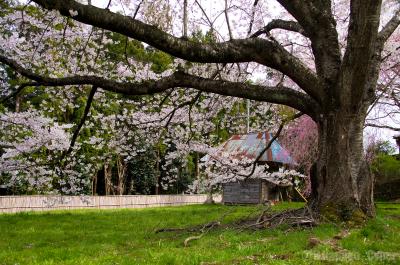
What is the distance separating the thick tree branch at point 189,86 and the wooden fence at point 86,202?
843 centimetres

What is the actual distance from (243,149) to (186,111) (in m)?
12.7

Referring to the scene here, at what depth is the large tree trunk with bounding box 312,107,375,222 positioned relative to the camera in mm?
9273

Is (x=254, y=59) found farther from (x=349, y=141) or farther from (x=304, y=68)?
(x=349, y=141)

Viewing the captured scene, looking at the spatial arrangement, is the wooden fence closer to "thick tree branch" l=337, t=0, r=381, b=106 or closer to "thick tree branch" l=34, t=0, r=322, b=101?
"thick tree branch" l=34, t=0, r=322, b=101

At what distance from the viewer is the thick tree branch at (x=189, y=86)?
852 cm

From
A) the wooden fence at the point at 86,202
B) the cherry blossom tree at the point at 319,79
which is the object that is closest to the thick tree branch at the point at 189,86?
the cherry blossom tree at the point at 319,79

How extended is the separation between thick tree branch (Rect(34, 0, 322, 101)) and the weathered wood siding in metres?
20.0

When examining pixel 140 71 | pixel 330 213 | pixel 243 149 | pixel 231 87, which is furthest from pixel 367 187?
pixel 243 149

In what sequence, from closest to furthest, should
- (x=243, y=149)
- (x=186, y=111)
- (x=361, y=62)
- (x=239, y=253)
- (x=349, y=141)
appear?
(x=239, y=253) < (x=361, y=62) < (x=349, y=141) < (x=186, y=111) < (x=243, y=149)

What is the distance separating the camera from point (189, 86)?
30.9ft

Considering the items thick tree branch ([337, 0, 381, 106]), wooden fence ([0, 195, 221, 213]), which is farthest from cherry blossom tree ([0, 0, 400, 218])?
wooden fence ([0, 195, 221, 213])

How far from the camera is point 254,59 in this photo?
929 centimetres

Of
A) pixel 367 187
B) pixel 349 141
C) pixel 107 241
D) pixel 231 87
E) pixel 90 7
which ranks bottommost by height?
pixel 107 241

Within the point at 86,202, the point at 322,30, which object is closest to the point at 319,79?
the point at 322,30
